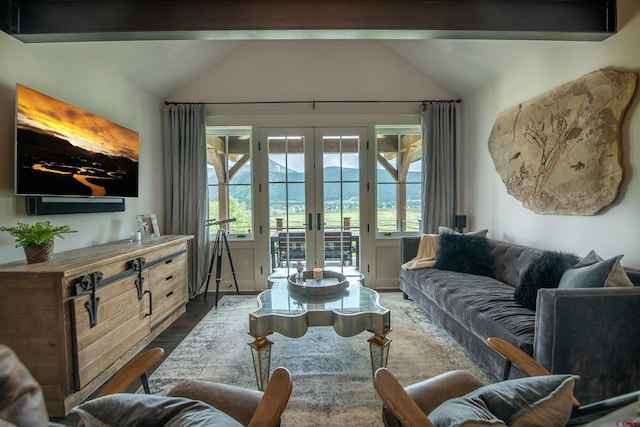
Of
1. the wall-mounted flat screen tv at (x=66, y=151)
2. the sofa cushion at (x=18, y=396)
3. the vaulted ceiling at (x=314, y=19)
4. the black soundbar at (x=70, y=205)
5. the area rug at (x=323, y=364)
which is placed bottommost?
the area rug at (x=323, y=364)

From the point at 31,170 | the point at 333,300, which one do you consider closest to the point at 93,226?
the point at 31,170

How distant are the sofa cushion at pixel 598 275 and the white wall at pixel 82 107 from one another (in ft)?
12.0

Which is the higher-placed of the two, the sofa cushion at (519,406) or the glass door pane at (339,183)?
the glass door pane at (339,183)

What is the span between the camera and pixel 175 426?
0.82 m

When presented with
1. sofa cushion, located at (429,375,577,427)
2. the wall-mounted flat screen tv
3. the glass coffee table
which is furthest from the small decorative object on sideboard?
sofa cushion, located at (429,375,577,427)

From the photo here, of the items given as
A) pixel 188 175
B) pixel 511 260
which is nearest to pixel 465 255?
pixel 511 260

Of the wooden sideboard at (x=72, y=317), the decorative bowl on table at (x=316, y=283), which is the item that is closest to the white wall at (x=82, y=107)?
the wooden sideboard at (x=72, y=317)

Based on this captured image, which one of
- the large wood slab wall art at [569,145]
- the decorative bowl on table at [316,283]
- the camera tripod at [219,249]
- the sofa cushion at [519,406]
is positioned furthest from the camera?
the camera tripod at [219,249]

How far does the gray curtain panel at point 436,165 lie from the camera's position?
13.3ft

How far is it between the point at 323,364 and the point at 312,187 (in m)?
2.43

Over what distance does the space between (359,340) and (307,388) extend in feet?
2.62

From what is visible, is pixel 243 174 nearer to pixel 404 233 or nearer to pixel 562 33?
pixel 404 233

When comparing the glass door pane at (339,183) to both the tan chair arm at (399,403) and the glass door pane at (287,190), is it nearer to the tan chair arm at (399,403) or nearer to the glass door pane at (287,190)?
the glass door pane at (287,190)

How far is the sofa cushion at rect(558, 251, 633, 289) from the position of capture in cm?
166
